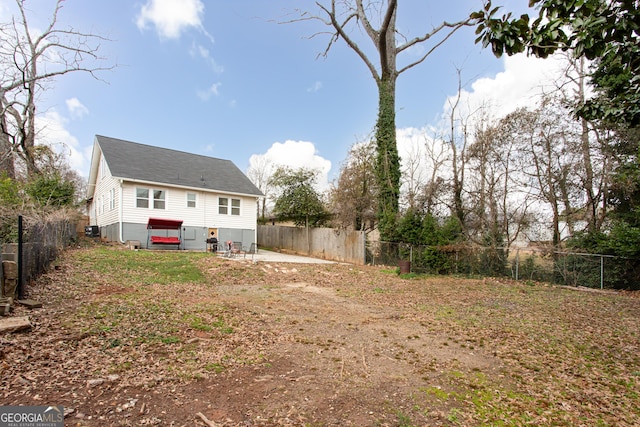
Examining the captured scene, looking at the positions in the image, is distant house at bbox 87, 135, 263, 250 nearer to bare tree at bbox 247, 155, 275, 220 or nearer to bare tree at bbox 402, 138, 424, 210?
bare tree at bbox 402, 138, 424, 210

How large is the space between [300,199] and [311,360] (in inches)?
637

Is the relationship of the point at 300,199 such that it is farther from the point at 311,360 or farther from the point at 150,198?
the point at 311,360

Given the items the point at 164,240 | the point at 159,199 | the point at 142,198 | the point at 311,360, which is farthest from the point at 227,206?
the point at 311,360

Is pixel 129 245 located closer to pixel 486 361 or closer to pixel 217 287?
pixel 217 287

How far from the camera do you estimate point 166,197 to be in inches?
683

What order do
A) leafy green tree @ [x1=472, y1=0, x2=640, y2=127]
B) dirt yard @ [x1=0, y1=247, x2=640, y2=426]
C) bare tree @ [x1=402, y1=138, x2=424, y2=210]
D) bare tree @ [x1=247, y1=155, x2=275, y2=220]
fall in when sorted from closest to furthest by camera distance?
dirt yard @ [x1=0, y1=247, x2=640, y2=426]
leafy green tree @ [x1=472, y1=0, x2=640, y2=127]
bare tree @ [x1=402, y1=138, x2=424, y2=210]
bare tree @ [x1=247, y1=155, x2=275, y2=220]

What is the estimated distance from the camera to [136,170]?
16.9 m

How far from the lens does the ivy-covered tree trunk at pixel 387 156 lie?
51.8ft

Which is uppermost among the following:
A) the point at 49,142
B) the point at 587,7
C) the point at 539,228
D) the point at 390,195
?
the point at 49,142

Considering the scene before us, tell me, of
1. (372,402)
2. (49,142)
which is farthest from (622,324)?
(49,142)

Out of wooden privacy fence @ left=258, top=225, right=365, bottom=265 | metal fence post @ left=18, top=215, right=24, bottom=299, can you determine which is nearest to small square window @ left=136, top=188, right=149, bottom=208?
wooden privacy fence @ left=258, top=225, right=365, bottom=265

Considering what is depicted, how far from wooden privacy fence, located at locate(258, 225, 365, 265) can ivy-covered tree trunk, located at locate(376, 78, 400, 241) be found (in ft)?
6.04

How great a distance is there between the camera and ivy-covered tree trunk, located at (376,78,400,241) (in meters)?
15.8

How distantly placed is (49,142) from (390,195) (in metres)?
20.1
